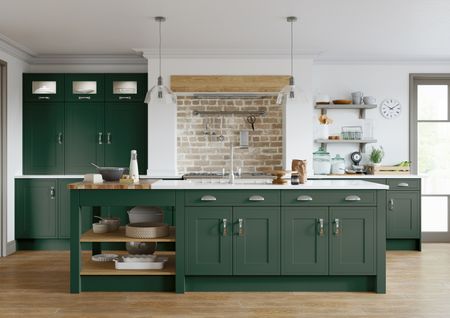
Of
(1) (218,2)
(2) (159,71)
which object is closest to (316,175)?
(2) (159,71)

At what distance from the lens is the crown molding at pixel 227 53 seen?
6969 mm

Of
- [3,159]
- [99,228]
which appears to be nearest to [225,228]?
[99,228]

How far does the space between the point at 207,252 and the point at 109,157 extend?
3.01m

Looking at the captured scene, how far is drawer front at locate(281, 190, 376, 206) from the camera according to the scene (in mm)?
4738

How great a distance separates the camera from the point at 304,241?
4.75m

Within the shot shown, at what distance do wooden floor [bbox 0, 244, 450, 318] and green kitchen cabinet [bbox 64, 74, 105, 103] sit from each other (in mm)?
2657

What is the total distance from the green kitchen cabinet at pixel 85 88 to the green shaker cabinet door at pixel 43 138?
218 mm

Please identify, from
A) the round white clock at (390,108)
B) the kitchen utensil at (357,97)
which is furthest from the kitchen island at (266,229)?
the round white clock at (390,108)

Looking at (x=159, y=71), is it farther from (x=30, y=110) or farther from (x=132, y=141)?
(x=30, y=110)

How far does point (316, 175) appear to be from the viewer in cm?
713

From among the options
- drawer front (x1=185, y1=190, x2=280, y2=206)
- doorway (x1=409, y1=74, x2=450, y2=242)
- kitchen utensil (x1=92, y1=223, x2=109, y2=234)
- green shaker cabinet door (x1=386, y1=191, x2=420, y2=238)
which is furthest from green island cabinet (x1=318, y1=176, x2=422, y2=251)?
kitchen utensil (x1=92, y1=223, x2=109, y2=234)

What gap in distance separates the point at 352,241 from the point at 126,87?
12.6ft

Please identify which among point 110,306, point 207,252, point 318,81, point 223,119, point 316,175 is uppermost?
point 318,81

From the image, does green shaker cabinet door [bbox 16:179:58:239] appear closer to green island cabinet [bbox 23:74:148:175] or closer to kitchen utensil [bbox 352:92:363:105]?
green island cabinet [bbox 23:74:148:175]
